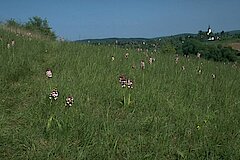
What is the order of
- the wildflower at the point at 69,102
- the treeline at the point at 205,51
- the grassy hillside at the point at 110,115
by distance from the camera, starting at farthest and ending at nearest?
the treeline at the point at 205,51, the wildflower at the point at 69,102, the grassy hillside at the point at 110,115

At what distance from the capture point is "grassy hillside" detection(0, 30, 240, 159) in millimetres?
2730

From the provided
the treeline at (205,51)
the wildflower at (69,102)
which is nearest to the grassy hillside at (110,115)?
the wildflower at (69,102)

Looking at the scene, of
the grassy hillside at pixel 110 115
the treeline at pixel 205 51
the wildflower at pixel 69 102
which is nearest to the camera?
the grassy hillside at pixel 110 115

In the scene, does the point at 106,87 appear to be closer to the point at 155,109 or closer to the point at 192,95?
the point at 155,109

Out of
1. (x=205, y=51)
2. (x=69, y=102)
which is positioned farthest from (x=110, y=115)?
(x=205, y=51)

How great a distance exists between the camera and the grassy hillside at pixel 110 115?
8.96 feet

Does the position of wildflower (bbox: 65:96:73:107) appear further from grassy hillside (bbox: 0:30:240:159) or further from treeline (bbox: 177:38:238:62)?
treeline (bbox: 177:38:238:62)

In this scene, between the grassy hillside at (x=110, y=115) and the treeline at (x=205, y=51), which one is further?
the treeline at (x=205, y=51)

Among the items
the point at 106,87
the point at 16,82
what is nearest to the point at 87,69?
the point at 106,87

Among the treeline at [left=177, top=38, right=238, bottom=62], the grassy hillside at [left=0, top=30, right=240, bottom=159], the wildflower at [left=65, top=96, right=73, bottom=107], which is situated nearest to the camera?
the grassy hillside at [left=0, top=30, right=240, bottom=159]

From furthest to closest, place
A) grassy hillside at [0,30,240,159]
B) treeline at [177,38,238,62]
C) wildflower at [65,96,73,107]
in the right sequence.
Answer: treeline at [177,38,238,62] < wildflower at [65,96,73,107] < grassy hillside at [0,30,240,159]

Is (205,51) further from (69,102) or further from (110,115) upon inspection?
(69,102)

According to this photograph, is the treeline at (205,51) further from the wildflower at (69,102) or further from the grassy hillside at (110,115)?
the wildflower at (69,102)

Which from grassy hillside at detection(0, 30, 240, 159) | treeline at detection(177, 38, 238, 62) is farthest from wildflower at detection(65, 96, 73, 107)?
treeline at detection(177, 38, 238, 62)
